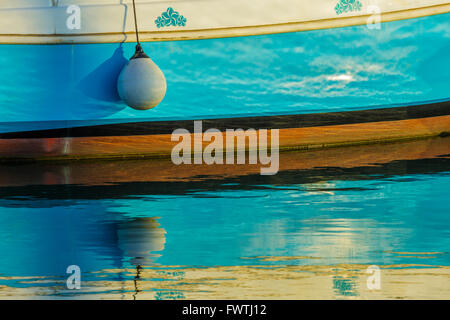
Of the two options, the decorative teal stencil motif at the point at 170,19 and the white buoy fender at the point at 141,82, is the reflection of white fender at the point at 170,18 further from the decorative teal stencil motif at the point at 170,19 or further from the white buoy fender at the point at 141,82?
the white buoy fender at the point at 141,82

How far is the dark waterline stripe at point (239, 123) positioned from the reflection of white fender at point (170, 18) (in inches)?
33.7

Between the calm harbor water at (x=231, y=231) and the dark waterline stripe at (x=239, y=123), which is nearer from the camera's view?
the calm harbor water at (x=231, y=231)

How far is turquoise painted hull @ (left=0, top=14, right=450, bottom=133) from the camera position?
7.15 metres

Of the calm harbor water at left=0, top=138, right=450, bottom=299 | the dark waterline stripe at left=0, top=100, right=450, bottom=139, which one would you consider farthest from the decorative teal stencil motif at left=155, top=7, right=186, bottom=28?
the calm harbor water at left=0, top=138, right=450, bottom=299

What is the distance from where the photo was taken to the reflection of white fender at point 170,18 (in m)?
7.10

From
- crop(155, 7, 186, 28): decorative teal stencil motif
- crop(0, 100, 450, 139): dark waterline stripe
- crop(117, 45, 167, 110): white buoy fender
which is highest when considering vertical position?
crop(155, 7, 186, 28): decorative teal stencil motif

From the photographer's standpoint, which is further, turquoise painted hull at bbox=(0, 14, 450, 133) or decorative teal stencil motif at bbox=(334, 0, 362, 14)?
decorative teal stencil motif at bbox=(334, 0, 362, 14)

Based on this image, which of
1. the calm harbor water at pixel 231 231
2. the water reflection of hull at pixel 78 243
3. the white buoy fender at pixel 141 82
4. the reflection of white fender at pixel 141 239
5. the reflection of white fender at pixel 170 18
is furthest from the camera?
the reflection of white fender at pixel 170 18

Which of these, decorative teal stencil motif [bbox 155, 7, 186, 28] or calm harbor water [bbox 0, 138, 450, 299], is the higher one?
decorative teal stencil motif [bbox 155, 7, 186, 28]

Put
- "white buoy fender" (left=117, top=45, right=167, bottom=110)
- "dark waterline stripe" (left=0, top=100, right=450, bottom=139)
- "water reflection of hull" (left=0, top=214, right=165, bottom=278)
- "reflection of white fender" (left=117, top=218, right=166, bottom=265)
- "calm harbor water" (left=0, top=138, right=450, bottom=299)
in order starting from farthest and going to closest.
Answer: "dark waterline stripe" (left=0, top=100, right=450, bottom=139) < "white buoy fender" (left=117, top=45, right=167, bottom=110) < "reflection of white fender" (left=117, top=218, right=166, bottom=265) < "water reflection of hull" (left=0, top=214, right=165, bottom=278) < "calm harbor water" (left=0, top=138, right=450, bottom=299)

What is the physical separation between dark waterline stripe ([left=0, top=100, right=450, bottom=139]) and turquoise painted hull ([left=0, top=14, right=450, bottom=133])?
0.06m

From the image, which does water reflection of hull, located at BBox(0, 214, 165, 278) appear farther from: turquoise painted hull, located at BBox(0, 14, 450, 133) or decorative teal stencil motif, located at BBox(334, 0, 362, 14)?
decorative teal stencil motif, located at BBox(334, 0, 362, 14)

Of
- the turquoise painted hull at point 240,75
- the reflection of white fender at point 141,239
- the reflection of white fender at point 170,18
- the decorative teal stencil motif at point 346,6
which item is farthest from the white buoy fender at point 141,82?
the reflection of white fender at point 141,239
